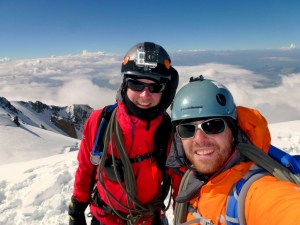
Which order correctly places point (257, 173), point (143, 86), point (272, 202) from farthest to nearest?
point (143, 86) < point (257, 173) < point (272, 202)

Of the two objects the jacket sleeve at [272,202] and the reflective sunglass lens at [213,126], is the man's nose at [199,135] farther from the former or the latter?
the jacket sleeve at [272,202]

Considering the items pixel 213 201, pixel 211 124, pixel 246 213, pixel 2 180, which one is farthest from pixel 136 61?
pixel 2 180

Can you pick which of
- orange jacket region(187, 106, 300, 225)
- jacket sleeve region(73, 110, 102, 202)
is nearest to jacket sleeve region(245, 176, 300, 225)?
orange jacket region(187, 106, 300, 225)

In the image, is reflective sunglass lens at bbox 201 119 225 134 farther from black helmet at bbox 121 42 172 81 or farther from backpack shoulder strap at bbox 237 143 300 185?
black helmet at bbox 121 42 172 81

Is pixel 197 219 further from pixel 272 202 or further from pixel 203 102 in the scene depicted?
pixel 203 102

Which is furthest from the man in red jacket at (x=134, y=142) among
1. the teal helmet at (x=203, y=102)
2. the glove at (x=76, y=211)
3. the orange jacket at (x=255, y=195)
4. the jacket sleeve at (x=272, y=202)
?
the jacket sleeve at (x=272, y=202)

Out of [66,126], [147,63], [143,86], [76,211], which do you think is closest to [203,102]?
[143,86]

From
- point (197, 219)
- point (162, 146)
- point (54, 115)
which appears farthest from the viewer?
point (54, 115)
